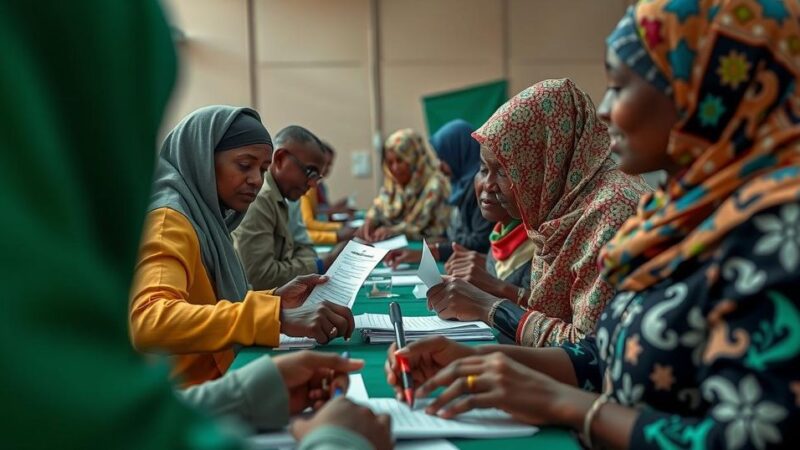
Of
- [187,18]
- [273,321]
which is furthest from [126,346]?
[187,18]

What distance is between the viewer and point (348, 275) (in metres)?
1.88

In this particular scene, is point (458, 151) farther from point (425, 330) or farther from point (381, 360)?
point (381, 360)

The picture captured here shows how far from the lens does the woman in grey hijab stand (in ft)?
4.92

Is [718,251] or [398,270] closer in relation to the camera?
[718,251]

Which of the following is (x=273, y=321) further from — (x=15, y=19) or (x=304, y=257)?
(x=304, y=257)

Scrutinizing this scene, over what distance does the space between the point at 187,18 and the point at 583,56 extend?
12.6 feet

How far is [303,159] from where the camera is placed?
3.21 metres

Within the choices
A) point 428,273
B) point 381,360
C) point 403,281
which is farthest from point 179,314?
point 403,281

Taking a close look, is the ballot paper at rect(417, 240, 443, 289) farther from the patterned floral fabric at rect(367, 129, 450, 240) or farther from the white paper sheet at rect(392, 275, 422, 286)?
the patterned floral fabric at rect(367, 129, 450, 240)

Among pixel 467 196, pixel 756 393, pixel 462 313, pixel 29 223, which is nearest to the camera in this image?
pixel 29 223

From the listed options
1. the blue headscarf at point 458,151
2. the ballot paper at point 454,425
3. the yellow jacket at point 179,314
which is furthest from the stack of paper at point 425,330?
the blue headscarf at point 458,151

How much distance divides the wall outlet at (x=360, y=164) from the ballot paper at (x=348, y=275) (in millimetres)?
5006

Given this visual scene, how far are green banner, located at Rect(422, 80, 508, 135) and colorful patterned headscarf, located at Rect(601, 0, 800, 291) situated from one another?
19.4ft

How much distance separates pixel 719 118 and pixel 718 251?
7.4 inches
